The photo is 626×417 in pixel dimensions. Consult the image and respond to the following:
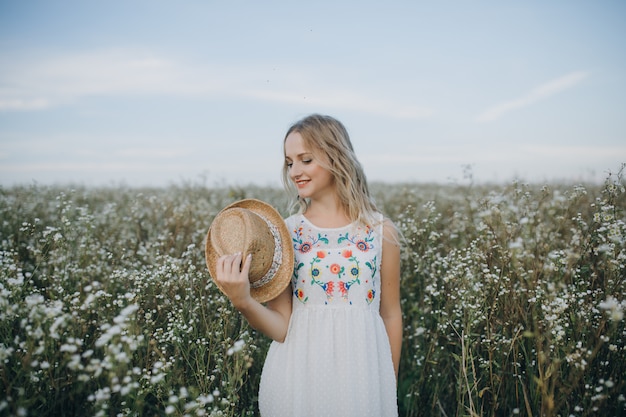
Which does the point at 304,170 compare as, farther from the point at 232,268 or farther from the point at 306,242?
the point at 232,268

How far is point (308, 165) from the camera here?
2645 mm

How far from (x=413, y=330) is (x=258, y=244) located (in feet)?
7.76

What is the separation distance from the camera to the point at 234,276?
6.78 ft

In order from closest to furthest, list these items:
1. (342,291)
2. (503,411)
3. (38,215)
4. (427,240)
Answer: (342,291) → (503,411) → (427,240) → (38,215)

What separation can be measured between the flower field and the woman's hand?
0.22 m

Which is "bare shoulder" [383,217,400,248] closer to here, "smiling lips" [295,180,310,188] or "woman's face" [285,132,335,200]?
"woman's face" [285,132,335,200]

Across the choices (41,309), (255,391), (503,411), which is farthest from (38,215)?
(503,411)

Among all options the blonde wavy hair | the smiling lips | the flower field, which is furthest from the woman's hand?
the blonde wavy hair

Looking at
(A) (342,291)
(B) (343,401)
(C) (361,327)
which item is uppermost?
(A) (342,291)

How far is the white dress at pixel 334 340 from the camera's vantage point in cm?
238

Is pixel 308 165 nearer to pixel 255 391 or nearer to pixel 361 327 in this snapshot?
pixel 361 327

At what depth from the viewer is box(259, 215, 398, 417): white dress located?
238 cm

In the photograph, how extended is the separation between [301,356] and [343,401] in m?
0.33

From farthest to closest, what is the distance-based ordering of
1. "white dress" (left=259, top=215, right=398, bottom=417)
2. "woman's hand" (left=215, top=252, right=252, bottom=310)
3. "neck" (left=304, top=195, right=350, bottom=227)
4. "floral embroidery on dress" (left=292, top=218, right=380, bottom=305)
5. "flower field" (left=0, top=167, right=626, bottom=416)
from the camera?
"neck" (left=304, top=195, right=350, bottom=227) < "floral embroidery on dress" (left=292, top=218, right=380, bottom=305) < "white dress" (left=259, top=215, right=398, bottom=417) < "woman's hand" (left=215, top=252, right=252, bottom=310) < "flower field" (left=0, top=167, right=626, bottom=416)
